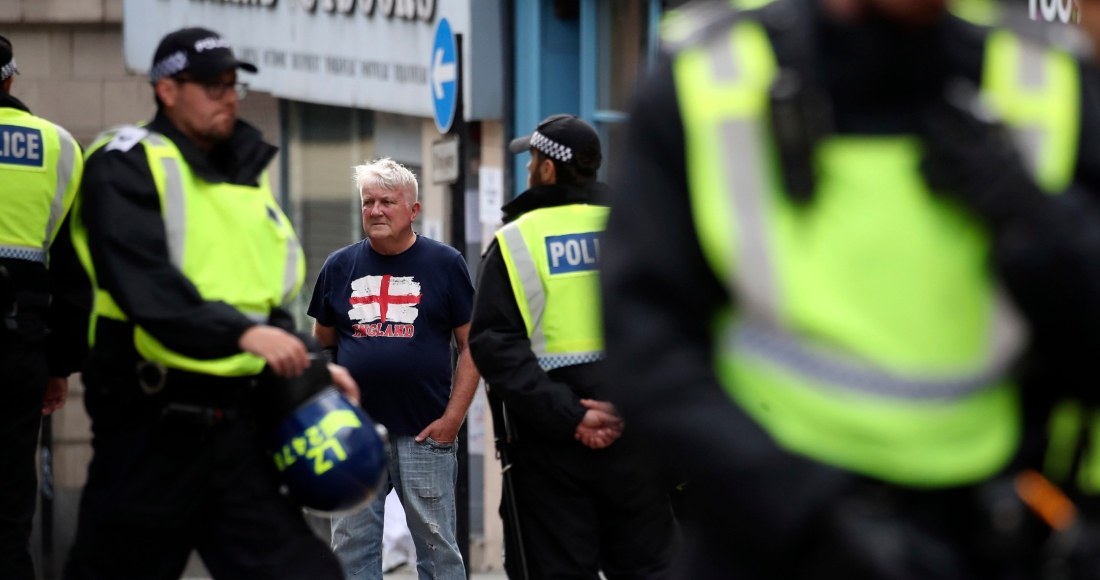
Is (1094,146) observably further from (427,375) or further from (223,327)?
(427,375)

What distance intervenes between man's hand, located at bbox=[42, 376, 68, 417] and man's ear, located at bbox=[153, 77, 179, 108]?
2032 mm

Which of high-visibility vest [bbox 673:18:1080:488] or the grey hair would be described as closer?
high-visibility vest [bbox 673:18:1080:488]

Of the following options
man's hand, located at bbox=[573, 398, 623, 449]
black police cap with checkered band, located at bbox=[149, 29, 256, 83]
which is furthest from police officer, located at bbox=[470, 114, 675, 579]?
black police cap with checkered band, located at bbox=[149, 29, 256, 83]

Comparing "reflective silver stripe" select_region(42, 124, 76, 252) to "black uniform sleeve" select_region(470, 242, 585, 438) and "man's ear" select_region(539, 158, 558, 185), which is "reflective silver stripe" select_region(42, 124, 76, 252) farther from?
"man's ear" select_region(539, 158, 558, 185)

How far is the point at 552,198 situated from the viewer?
5926mm

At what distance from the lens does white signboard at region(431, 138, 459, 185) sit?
820cm

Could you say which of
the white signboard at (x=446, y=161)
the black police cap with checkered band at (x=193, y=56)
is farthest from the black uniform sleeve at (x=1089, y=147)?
the white signboard at (x=446, y=161)

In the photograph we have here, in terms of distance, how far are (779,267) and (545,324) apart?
156 inches

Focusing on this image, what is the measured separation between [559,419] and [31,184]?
7.22 feet

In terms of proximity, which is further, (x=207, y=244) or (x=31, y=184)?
(x=31, y=184)

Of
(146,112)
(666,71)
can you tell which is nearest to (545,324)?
(666,71)

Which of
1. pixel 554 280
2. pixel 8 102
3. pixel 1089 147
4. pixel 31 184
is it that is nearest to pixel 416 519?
pixel 554 280

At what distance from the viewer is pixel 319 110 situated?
14664mm

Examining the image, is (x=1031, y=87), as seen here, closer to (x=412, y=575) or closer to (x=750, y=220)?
(x=750, y=220)
